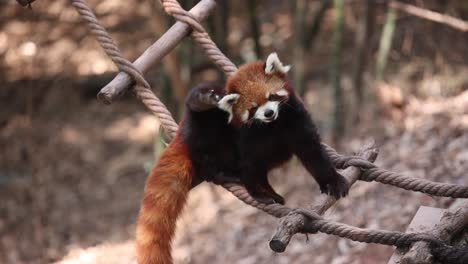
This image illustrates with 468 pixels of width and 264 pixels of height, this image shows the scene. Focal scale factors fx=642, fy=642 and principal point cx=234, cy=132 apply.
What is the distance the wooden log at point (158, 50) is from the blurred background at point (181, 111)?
62.5 inches

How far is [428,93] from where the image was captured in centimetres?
587

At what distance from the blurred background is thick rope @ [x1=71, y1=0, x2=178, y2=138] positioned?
5.99 ft

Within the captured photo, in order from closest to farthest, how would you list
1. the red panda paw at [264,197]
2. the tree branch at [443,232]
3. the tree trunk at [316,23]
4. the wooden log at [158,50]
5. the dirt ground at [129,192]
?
the tree branch at [443,232], the red panda paw at [264,197], the wooden log at [158,50], the dirt ground at [129,192], the tree trunk at [316,23]

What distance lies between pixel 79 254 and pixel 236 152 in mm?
3092

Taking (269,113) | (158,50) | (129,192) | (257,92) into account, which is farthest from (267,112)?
(129,192)

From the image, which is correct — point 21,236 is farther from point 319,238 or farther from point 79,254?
point 319,238

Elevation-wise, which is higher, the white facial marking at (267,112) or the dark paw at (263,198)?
the white facial marking at (267,112)

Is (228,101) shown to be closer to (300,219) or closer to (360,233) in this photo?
(300,219)

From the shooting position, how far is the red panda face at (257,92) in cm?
236

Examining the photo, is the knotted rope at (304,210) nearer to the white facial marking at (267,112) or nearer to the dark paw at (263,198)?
the dark paw at (263,198)

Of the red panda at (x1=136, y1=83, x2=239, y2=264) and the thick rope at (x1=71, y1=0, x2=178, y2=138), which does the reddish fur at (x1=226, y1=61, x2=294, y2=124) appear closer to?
the red panda at (x1=136, y1=83, x2=239, y2=264)

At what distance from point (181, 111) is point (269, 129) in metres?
2.69

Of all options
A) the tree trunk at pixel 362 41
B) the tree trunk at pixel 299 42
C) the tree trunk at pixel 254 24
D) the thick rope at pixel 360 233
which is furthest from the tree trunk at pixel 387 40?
the thick rope at pixel 360 233

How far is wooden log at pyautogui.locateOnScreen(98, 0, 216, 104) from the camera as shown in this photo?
2.53 metres
